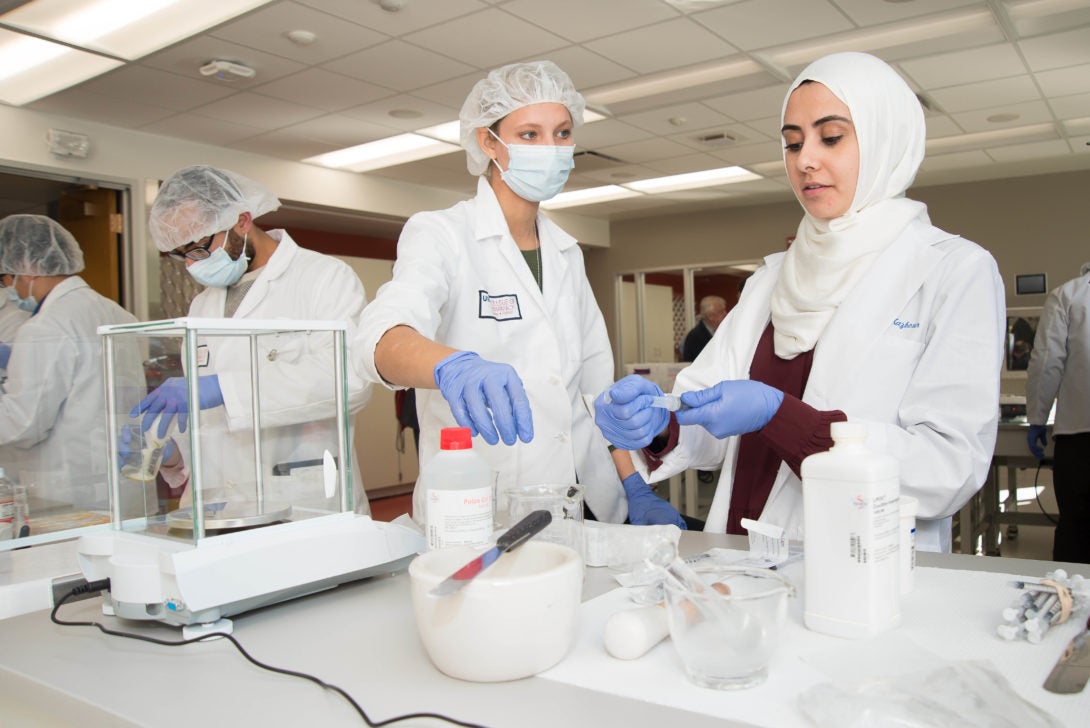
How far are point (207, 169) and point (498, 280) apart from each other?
1141mm

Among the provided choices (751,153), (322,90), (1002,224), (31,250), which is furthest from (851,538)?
(1002,224)

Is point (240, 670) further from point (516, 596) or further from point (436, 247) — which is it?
point (436, 247)

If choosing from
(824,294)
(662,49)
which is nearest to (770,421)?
(824,294)

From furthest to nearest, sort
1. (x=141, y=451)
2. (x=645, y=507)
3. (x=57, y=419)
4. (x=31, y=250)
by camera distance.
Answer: (x=31, y=250)
(x=57, y=419)
(x=645, y=507)
(x=141, y=451)

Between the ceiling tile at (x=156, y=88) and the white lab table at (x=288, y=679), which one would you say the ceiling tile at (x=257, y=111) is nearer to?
the ceiling tile at (x=156, y=88)

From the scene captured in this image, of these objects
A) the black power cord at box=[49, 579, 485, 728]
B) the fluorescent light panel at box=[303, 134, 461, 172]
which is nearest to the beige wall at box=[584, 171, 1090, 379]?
the fluorescent light panel at box=[303, 134, 461, 172]

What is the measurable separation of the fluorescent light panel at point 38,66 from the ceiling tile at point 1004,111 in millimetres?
5011

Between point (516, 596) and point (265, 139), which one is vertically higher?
point (265, 139)

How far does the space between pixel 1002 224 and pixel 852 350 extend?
23.0 ft

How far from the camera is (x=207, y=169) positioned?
2346 millimetres

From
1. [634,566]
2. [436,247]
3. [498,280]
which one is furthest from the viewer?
[498,280]

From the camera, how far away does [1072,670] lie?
0.66 m

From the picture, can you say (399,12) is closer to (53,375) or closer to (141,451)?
(53,375)

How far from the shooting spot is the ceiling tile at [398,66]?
13.0ft
